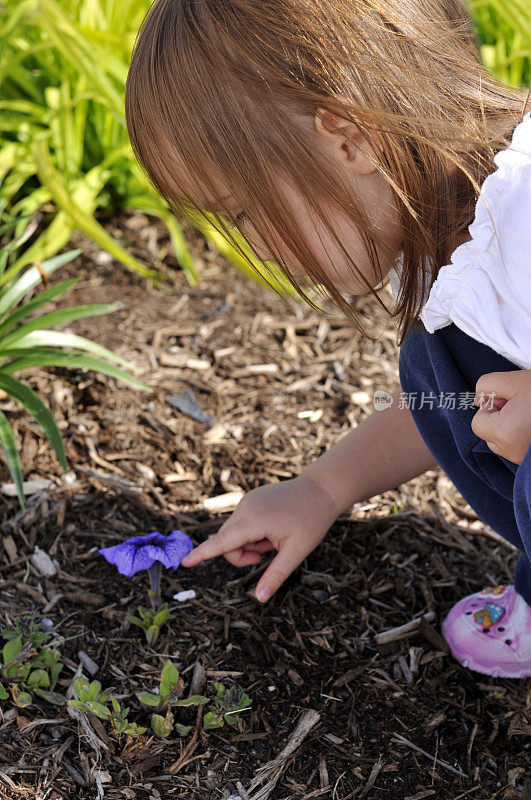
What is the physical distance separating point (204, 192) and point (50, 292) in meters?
0.79

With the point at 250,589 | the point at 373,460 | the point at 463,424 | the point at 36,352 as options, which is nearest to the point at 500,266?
the point at 463,424

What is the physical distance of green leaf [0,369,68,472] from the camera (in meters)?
1.58

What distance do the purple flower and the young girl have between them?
1.61 ft

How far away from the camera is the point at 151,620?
1406 mm

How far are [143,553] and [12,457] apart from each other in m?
0.39

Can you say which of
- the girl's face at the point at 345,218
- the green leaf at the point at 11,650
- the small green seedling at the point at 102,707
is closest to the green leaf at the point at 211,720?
the small green seedling at the point at 102,707

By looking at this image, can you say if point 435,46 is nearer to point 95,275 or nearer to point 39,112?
point 95,275

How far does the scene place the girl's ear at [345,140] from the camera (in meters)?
1.02

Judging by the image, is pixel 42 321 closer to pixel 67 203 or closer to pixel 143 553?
pixel 67 203

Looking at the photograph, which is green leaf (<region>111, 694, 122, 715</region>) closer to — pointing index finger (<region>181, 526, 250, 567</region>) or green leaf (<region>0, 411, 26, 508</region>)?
pointing index finger (<region>181, 526, 250, 567</region>)

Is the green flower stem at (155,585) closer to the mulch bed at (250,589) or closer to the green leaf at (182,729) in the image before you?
the mulch bed at (250,589)

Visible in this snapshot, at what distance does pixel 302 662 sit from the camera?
1406 millimetres

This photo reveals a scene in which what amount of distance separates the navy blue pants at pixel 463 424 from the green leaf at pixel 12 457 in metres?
0.75

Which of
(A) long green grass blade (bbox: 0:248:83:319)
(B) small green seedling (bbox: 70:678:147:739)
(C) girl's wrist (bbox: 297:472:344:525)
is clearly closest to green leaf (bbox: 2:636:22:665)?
(B) small green seedling (bbox: 70:678:147:739)
